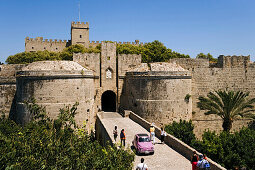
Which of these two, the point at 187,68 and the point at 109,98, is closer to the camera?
the point at 187,68

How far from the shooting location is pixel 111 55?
26625 mm

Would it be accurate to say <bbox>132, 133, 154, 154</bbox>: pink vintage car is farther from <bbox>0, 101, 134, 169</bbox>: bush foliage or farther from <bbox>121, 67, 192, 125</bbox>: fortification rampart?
<bbox>121, 67, 192, 125</bbox>: fortification rampart

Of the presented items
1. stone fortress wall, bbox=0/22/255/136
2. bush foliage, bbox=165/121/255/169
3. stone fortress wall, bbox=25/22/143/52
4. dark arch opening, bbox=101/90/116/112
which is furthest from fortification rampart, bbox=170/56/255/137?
stone fortress wall, bbox=25/22/143/52

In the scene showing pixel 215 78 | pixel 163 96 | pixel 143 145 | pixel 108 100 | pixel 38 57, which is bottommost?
pixel 143 145

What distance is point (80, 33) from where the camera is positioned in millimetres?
56125

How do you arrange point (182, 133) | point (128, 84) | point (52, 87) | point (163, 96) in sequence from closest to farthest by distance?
1. point (182, 133)
2. point (52, 87)
3. point (163, 96)
4. point (128, 84)

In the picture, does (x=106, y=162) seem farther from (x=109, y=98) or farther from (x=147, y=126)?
(x=109, y=98)

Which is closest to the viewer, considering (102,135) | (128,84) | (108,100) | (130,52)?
(102,135)

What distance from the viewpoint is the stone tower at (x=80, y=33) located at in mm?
55781

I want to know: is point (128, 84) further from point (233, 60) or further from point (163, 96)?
point (233, 60)

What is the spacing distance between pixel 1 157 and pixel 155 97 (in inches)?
718

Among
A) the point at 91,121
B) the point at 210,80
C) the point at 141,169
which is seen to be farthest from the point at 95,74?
the point at 141,169

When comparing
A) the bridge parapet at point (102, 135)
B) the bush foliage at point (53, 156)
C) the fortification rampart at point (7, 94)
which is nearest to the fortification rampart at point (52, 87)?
the bridge parapet at point (102, 135)

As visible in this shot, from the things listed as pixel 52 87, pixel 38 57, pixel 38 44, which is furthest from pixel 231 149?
pixel 38 44
